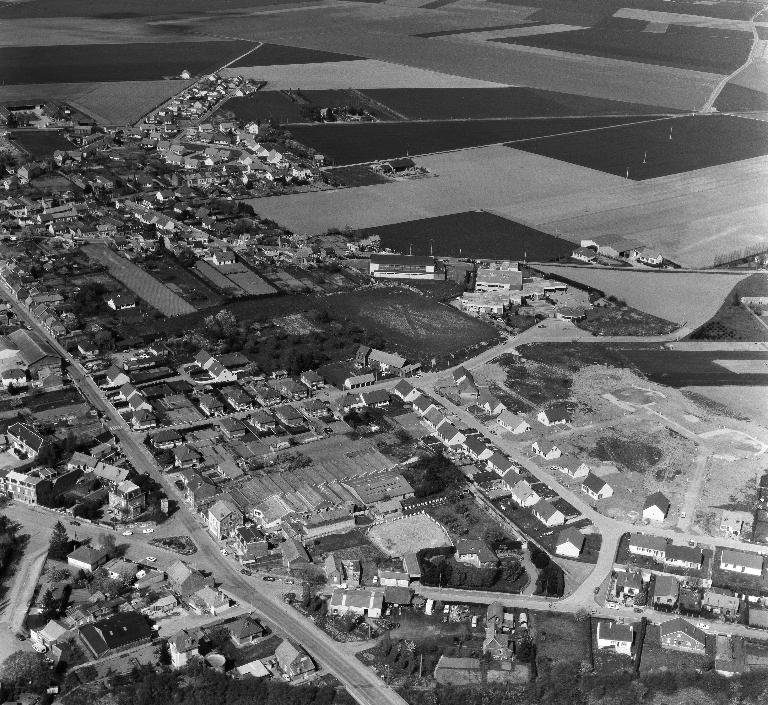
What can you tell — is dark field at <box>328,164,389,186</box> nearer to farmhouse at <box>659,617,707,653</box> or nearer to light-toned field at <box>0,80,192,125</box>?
light-toned field at <box>0,80,192,125</box>

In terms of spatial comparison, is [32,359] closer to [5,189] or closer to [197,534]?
[197,534]

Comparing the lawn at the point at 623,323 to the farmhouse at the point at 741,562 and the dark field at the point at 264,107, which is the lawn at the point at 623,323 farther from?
the dark field at the point at 264,107

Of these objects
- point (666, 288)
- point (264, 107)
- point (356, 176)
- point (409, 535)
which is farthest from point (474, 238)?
point (264, 107)

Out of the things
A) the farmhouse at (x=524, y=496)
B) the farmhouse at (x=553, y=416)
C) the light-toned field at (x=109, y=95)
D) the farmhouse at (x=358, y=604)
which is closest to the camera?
the farmhouse at (x=358, y=604)

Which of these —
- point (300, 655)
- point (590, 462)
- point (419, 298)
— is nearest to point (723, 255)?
point (419, 298)

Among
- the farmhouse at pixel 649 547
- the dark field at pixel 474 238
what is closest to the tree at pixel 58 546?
the farmhouse at pixel 649 547

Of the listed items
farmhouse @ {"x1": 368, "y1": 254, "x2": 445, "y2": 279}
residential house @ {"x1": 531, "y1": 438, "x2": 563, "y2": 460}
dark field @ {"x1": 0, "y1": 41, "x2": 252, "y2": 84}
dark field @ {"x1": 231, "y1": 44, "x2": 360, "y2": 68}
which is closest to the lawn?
farmhouse @ {"x1": 368, "y1": 254, "x2": 445, "y2": 279}
